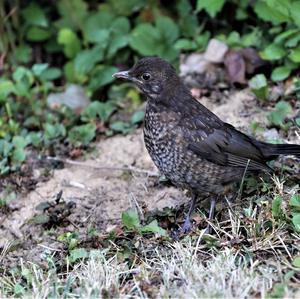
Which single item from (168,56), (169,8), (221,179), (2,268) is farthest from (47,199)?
(169,8)

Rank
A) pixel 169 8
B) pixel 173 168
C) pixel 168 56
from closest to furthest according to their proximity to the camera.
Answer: pixel 173 168, pixel 168 56, pixel 169 8

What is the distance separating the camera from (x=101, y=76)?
27.1 ft

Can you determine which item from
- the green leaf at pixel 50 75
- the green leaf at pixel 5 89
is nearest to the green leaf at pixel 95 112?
the green leaf at pixel 5 89

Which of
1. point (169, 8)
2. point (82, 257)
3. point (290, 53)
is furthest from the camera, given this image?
point (169, 8)

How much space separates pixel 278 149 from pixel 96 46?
3.04 m

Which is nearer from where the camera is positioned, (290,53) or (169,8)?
(290,53)

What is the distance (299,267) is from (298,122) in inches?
82.4

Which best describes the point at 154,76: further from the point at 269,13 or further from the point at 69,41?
the point at 69,41

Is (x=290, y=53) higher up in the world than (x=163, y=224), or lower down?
higher up

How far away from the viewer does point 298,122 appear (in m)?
6.65

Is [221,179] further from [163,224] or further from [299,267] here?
[299,267]

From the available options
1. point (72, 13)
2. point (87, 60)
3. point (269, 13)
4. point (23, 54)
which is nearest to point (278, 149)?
point (269, 13)

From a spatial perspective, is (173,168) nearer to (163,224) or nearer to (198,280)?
(163,224)

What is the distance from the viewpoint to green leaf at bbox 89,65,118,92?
26.9ft
